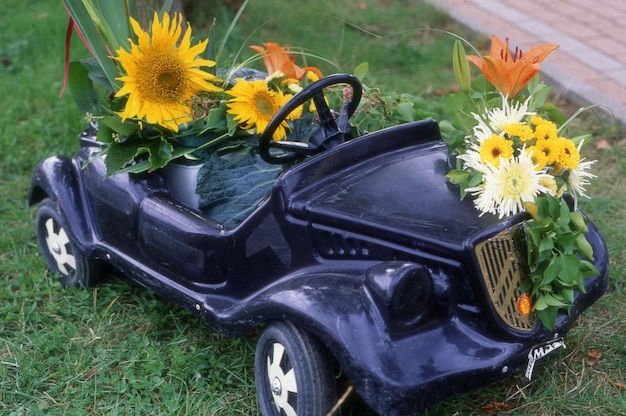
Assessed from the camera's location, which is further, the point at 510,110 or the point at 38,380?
the point at 38,380

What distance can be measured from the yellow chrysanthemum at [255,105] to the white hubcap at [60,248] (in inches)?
42.2

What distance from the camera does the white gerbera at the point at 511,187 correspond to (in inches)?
91.7

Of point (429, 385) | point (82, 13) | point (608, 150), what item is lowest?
point (608, 150)

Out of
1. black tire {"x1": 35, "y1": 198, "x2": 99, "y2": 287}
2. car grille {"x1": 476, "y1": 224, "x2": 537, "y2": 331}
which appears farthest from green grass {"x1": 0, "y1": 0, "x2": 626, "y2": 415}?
car grille {"x1": 476, "y1": 224, "x2": 537, "y2": 331}

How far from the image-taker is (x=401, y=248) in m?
2.35

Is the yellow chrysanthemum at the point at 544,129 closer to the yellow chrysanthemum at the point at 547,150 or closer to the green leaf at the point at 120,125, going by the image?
the yellow chrysanthemum at the point at 547,150

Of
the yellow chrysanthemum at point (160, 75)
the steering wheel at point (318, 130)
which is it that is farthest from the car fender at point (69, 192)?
the steering wheel at point (318, 130)

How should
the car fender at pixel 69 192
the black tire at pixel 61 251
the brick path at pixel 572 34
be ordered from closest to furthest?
the car fender at pixel 69 192 < the black tire at pixel 61 251 < the brick path at pixel 572 34

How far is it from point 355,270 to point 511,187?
0.52 metres

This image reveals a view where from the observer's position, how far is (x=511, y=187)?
7.64 feet

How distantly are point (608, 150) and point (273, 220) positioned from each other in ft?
8.77

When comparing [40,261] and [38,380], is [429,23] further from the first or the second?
[38,380]

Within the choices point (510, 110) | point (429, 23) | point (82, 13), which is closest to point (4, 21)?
point (429, 23)

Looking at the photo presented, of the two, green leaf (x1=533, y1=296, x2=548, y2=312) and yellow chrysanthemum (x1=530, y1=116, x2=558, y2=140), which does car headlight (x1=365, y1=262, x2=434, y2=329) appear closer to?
green leaf (x1=533, y1=296, x2=548, y2=312)
